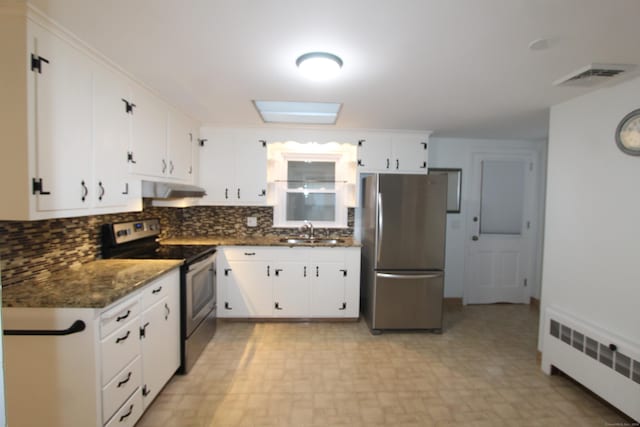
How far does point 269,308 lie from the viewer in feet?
11.0

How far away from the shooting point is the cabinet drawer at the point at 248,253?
3305 mm

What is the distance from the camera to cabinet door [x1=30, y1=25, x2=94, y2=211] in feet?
4.90

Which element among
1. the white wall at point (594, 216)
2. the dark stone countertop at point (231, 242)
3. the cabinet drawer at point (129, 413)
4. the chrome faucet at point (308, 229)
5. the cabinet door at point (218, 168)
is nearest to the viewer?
the cabinet drawer at point (129, 413)

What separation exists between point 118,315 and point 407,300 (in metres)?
2.54

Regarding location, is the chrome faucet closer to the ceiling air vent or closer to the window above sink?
the window above sink

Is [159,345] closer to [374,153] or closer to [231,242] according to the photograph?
[231,242]

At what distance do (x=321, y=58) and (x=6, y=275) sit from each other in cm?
214

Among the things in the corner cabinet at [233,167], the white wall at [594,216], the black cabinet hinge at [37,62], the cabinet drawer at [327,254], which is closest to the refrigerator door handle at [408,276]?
the cabinet drawer at [327,254]

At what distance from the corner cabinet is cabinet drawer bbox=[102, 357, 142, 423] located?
78.9 inches

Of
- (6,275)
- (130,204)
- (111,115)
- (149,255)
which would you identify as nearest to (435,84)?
(111,115)

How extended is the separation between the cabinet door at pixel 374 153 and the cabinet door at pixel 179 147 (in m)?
1.88

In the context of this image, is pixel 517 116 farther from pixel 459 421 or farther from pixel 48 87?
pixel 48 87

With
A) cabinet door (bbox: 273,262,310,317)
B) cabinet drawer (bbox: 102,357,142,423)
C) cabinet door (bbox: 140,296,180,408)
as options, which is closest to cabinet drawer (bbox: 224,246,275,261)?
cabinet door (bbox: 273,262,310,317)

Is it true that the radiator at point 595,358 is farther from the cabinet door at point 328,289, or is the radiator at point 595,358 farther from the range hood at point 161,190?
the range hood at point 161,190
